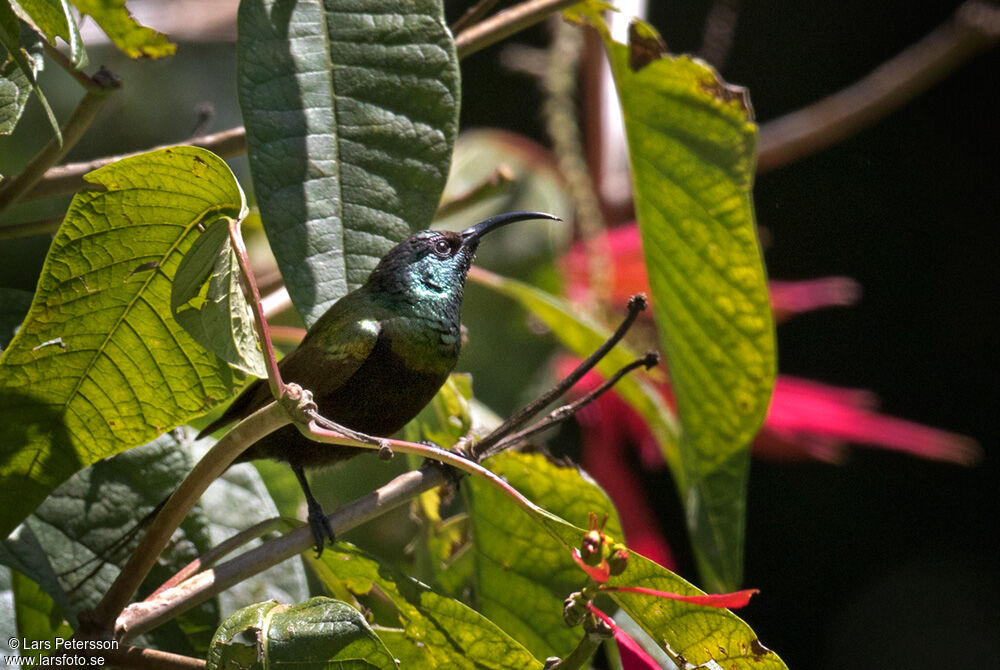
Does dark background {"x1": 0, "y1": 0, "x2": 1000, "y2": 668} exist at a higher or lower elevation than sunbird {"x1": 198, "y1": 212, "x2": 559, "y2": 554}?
lower

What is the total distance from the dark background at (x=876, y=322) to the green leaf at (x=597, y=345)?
94.0 inches

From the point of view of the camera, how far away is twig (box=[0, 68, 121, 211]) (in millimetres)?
829

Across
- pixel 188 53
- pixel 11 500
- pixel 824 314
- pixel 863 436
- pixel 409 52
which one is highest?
pixel 188 53

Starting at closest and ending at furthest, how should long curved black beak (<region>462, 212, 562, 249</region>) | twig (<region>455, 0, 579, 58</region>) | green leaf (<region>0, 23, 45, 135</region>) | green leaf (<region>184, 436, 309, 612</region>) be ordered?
green leaf (<region>0, 23, 45, 135</region>) < green leaf (<region>184, 436, 309, 612</region>) < twig (<region>455, 0, 579, 58</region>) < long curved black beak (<region>462, 212, 562, 249</region>)

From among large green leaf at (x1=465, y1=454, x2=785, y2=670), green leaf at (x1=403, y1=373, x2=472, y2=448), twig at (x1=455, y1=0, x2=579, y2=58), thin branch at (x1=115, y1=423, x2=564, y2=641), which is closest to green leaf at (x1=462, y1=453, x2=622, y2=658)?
large green leaf at (x1=465, y1=454, x2=785, y2=670)

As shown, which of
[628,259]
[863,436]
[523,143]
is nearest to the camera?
[863,436]

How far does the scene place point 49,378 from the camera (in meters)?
0.82

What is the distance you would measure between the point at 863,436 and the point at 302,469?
907 millimetres

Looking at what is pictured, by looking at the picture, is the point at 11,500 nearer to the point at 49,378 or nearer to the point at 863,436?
the point at 49,378

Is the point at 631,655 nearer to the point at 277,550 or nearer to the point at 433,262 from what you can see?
the point at 277,550

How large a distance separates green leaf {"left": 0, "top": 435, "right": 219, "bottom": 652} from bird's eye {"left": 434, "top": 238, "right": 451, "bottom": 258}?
39 centimetres

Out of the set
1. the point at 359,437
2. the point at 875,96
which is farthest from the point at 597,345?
the point at 875,96

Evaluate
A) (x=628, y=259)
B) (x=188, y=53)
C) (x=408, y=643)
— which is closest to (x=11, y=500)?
(x=408, y=643)

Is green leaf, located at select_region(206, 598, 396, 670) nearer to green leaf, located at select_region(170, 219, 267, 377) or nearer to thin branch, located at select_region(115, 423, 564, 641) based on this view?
thin branch, located at select_region(115, 423, 564, 641)
